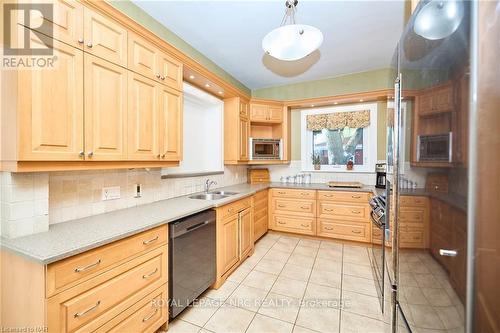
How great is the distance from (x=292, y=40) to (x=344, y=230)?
2807 millimetres

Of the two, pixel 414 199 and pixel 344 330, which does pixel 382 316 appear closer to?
pixel 344 330

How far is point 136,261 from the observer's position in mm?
1371

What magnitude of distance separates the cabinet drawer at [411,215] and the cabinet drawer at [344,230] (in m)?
2.53

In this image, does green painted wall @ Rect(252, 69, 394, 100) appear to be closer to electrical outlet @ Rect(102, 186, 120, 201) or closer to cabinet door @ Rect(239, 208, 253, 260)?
cabinet door @ Rect(239, 208, 253, 260)

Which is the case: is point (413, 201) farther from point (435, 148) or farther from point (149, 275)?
point (149, 275)

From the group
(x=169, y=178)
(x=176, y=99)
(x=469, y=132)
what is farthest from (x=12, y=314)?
(x=469, y=132)

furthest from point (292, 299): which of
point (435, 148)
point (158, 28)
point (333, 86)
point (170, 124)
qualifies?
point (333, 86)

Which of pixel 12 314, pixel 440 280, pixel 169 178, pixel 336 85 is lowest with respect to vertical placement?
pixel 12 314

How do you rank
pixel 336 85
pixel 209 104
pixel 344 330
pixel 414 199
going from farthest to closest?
pixel 336 85 → pixel 209 104 → pixel 344 330 → pixel 414 199

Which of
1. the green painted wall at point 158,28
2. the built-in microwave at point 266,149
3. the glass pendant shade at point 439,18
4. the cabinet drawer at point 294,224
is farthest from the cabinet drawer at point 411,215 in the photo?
the built-in microwave at point 266,149

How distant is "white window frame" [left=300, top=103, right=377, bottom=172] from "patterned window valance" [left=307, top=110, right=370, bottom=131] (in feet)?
0.25

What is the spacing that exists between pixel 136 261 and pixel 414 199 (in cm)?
158

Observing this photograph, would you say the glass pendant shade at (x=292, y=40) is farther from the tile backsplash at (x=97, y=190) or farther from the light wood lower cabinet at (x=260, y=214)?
the light wood lower cabinet at (x=260, y=214)

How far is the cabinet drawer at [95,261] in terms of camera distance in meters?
0.99
